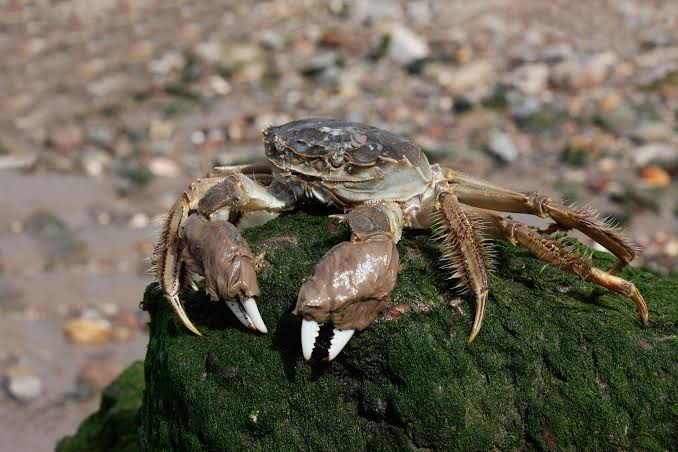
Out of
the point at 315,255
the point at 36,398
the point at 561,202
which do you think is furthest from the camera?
the point at 36,398

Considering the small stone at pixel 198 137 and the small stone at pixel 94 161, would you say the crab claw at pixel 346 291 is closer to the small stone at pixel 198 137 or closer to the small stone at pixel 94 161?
the small stone at pixel 94 161

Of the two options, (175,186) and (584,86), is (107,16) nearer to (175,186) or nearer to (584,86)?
(175,186)

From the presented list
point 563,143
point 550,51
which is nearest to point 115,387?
point 563,143

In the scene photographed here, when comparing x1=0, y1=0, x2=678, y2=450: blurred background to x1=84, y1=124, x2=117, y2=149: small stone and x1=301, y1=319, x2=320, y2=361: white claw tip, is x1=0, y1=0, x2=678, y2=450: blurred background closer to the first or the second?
x1=84, y1=124, x2=117, y2=149: small stone

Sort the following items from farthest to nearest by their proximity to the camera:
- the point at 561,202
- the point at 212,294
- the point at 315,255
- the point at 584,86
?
1. the point at 584,86
2. the point at 561,202
3. the point at 315,255
4. the point at 212,294

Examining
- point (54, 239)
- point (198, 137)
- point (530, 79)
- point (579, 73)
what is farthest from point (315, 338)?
point (579, 73)

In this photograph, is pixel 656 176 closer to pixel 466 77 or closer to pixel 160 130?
pixel 466 77

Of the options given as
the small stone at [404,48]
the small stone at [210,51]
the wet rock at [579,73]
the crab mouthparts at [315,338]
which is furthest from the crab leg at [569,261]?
the small stone at [210,51]
